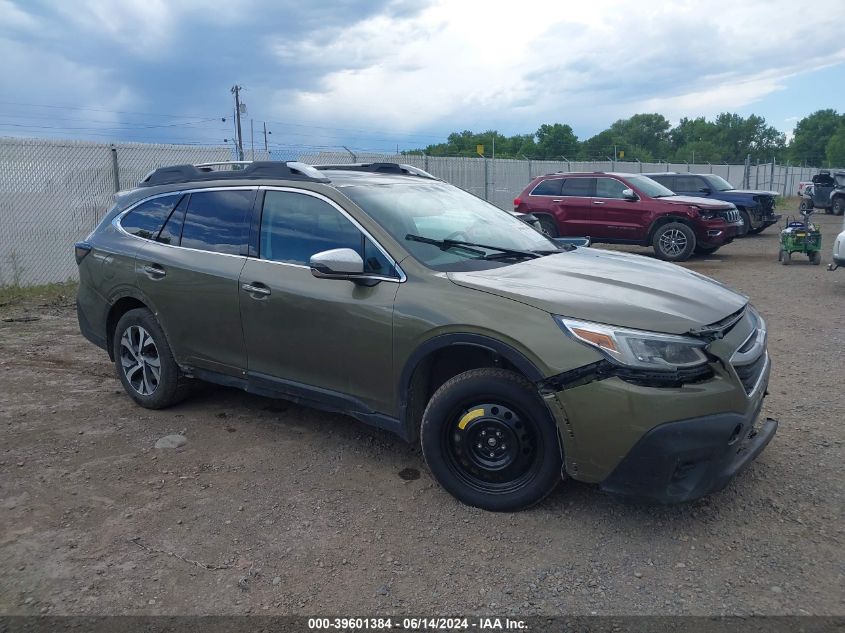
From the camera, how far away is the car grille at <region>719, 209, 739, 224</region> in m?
13.9

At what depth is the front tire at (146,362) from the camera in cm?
502

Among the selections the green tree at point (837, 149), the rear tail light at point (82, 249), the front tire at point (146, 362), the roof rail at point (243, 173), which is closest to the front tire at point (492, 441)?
the roof rail at point (243, 173)

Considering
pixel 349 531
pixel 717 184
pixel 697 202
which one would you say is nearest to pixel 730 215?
pixel 697 202

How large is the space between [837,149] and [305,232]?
107757 mm

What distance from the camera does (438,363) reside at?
3.81 metres

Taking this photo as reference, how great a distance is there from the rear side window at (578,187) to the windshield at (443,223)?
10.1 meters

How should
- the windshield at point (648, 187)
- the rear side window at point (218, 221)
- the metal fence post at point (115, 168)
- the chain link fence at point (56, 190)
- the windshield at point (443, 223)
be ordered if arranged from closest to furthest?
the windshield at point (443, 223) → the rear side window at point (218, 221) → the chain link fence at point (56, 190) → the metal fence post at point (115, 168) → the windshield at point (648, 187)

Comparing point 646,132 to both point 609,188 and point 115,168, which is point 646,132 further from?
point 115,168

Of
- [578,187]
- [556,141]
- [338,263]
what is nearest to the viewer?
[338,263]

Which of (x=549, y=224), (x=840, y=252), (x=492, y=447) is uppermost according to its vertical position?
(x=549, y=224)

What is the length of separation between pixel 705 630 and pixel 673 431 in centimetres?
79

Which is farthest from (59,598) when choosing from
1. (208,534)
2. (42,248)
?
(42,248)

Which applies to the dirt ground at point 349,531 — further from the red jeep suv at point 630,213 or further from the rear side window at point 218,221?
the red jeep suv at point 630,213

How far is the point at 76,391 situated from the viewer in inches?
227
